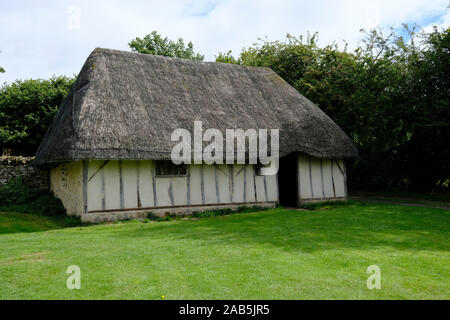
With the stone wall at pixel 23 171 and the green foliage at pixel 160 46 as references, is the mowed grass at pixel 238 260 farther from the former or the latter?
the green foliage at pixel 160 46

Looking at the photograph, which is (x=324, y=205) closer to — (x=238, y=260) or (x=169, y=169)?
(x=169, y=169)

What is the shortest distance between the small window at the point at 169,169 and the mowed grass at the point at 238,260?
9.14 feet

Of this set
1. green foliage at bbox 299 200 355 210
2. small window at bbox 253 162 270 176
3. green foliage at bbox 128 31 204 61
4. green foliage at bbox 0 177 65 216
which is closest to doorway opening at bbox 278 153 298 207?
green foliage at bbox 299 200 355 210

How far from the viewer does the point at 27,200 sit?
14.7m

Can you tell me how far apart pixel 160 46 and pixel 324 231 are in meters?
31.7

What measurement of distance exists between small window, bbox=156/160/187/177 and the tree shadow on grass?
214 cm

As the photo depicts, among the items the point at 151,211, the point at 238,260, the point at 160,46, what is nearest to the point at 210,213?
the point at 151,211

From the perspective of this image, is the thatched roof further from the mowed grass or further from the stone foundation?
the mowed grass

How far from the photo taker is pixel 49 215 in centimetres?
1328

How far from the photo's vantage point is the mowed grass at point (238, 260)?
14.9 ft

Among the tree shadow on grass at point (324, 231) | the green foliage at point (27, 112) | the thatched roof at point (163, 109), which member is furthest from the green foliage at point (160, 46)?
the tree shadow on grass at point (324, 231)

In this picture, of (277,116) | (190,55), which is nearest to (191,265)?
(277,116)

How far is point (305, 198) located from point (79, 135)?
832 centimetres

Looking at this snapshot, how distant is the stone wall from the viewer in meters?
15.4
